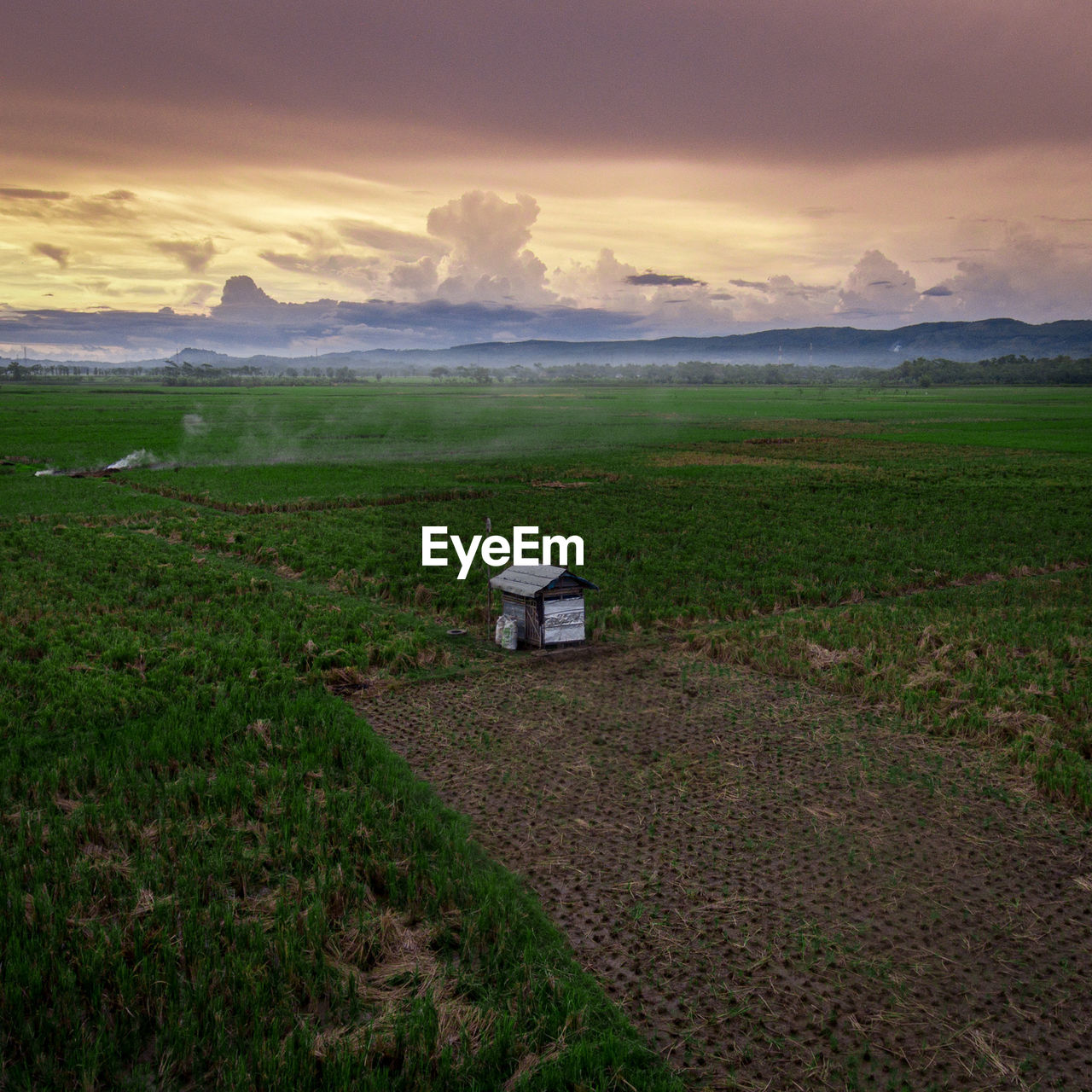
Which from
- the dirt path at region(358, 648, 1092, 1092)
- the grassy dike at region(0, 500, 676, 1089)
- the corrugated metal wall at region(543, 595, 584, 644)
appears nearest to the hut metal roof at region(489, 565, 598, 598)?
the corrugated metal wall at region(543, 595, 584, 644)

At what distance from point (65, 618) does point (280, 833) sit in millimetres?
9131

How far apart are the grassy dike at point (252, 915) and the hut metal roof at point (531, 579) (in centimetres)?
369

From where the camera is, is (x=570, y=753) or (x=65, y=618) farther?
(x=65, y=618)

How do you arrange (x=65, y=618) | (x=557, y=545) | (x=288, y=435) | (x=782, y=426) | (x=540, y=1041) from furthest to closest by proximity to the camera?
(x=782, y=426) → (x=288, y=435) → (x=557, y=545) → (x=65, y=618) → (x=540, y=1041)

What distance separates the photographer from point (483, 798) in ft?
27.6

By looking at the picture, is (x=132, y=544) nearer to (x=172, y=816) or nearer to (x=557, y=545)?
(x=557, y=545)

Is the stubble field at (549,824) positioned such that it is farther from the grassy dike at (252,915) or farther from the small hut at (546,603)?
the small hut at (546,603)

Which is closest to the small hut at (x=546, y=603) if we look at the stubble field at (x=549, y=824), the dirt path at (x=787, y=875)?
the stubble field at (x=549, y=824)

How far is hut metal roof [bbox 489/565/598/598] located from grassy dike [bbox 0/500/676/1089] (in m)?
3.69

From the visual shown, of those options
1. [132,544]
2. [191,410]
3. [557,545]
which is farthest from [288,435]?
[557,545]

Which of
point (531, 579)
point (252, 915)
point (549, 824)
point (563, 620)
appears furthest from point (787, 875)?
point (531, 579)

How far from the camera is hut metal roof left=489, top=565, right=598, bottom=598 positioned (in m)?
13.2

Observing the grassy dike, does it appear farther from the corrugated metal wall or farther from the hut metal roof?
the corrugated metal wall

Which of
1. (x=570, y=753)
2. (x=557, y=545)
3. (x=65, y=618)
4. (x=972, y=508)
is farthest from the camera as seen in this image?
(x=972, y=508)
